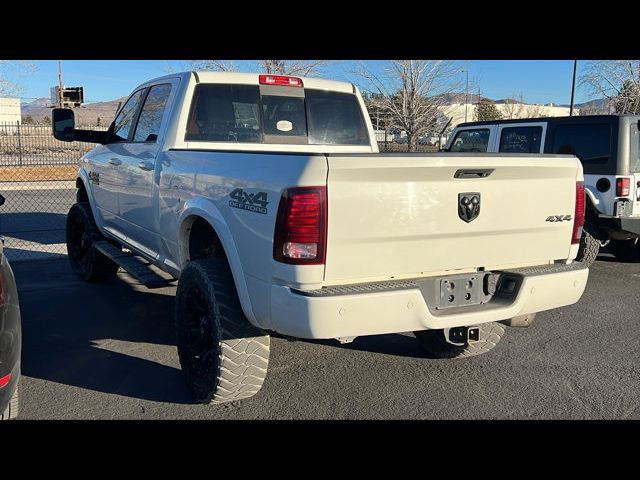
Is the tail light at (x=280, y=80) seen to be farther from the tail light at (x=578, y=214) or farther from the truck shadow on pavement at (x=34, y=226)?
the truck shadow on pavement at (x=34, y=226)

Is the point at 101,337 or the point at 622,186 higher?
the point at 622,186

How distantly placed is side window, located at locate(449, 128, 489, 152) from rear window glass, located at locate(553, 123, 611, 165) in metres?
1.30

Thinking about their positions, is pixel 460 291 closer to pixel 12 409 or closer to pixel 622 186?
pixel 12 409

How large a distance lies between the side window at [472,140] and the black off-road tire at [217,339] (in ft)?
22.4

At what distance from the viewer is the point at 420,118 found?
20.2 m

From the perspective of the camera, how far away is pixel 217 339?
11.2ft

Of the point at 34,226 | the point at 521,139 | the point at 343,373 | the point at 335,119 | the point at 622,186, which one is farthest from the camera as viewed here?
the point at 34,226

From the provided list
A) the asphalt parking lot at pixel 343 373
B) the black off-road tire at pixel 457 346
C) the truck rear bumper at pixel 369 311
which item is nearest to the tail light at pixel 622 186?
the asphalt parking lot at pixel 343 373

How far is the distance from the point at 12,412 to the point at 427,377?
2747 millimetres

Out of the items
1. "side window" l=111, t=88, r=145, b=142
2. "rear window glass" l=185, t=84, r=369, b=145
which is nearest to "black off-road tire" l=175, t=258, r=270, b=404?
"rear window glass" l=185, t=84, r=369, b=145

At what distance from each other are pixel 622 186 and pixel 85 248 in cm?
664

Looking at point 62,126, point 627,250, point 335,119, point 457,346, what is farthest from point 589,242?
point 62,126

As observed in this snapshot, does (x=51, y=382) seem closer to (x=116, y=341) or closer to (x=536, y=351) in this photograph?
(x=116, y=341)
